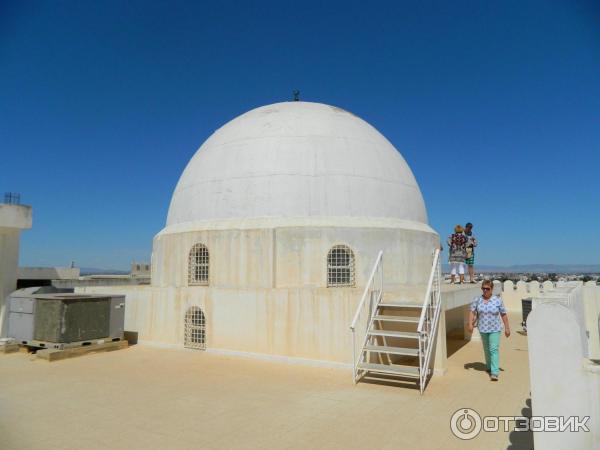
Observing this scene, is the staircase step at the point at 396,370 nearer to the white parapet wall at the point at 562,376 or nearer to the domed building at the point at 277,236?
the domed building at the point at 277,236

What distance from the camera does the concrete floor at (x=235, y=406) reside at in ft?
18.7

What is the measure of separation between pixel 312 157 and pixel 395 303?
21.5ft

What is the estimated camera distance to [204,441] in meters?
5.68

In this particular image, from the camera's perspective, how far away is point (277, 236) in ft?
42.4

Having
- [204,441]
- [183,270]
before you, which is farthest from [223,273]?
[204,441]

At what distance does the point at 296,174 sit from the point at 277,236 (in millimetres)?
2469

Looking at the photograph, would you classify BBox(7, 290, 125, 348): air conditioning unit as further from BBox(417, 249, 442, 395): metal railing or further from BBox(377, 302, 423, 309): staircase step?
BBox(417, 249, 442, 395): metal railing

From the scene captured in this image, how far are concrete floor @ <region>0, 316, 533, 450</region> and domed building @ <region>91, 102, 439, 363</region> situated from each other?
58.9 inches

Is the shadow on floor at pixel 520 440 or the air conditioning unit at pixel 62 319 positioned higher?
the air conditioning unit at pixel 62 319

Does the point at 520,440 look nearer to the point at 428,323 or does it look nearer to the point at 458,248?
the point at 428,323

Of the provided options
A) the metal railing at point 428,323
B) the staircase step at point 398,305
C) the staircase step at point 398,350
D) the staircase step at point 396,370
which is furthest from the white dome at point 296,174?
the staircase step at point 396,370

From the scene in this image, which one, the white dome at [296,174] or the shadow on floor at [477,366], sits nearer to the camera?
the shadow on floor at [477,366]

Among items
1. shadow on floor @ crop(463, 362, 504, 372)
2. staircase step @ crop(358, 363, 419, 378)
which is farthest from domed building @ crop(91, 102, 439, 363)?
shadow on floor @ crop(463, 362, 504, 372)

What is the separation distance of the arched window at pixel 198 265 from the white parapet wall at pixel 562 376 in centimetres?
1093
